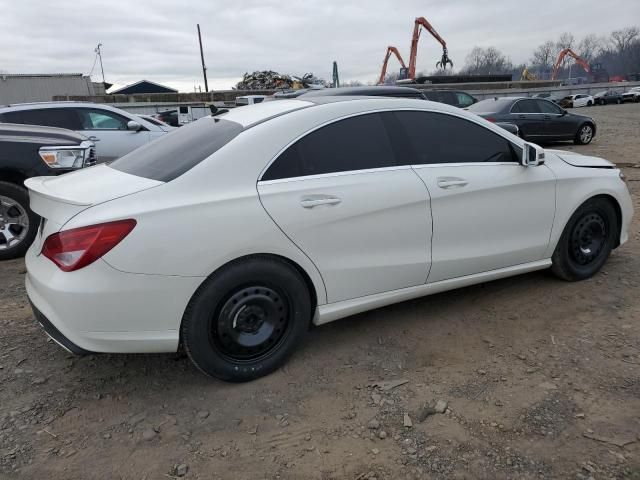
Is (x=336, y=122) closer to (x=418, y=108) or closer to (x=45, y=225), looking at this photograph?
(x=418, y=108)

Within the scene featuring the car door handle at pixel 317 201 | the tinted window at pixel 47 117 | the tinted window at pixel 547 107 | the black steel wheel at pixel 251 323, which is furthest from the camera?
the tinted window at pixel 547 107

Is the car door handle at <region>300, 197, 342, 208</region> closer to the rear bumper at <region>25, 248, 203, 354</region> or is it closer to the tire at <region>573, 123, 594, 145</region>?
the rear bumper at <region>25, 248, 203, 354</region>

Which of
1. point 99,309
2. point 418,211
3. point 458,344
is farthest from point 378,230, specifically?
point 99,309

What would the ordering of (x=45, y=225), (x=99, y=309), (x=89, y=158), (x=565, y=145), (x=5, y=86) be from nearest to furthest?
(x=99, y=309) → (x=45, y=225) → (x=89, y=158) → (x=565, y=145) → (x=5, y=86)

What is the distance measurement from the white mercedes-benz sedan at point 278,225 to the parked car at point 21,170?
6.71 feet

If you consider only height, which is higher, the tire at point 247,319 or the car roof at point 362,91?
the car roof at point 362,91

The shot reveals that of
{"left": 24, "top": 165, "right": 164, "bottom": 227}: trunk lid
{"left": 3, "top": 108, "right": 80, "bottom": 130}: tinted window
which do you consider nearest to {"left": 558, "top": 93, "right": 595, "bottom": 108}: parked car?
{"left": 3, "top": 108, "right": 80, "bottom": 130}: tinted window

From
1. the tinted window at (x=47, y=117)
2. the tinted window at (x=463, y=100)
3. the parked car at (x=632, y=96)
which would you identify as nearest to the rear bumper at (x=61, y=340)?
the tinted window at (x=47, y=117)

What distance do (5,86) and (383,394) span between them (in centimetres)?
3743

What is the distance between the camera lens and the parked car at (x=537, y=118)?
1281 centimetres

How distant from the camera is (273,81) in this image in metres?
35.1

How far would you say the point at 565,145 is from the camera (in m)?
14.2

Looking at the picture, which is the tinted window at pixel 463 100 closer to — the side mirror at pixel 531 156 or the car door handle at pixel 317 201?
the side mirror at pixel 531 156

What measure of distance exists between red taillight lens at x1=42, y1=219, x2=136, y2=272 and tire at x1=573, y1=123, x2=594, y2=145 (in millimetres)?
13957
